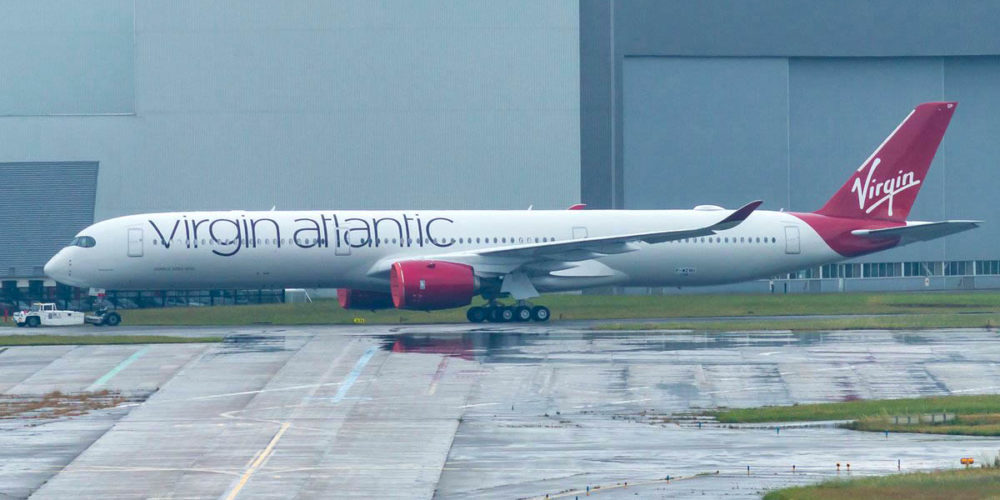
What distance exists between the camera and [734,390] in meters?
24.5

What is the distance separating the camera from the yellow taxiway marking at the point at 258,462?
51.3 ft

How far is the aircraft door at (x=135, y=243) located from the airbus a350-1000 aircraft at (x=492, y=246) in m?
0.05

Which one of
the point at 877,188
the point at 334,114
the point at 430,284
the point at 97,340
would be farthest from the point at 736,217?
the point at 334,114

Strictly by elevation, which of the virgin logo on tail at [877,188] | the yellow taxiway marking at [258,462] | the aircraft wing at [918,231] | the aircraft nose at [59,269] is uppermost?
the virgin logo on tail at [877,188]

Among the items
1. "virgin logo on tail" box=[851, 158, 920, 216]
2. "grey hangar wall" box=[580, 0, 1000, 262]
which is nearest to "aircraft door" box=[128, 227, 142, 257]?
"virgin logo on tail" box=[851, 158, 920, 216]

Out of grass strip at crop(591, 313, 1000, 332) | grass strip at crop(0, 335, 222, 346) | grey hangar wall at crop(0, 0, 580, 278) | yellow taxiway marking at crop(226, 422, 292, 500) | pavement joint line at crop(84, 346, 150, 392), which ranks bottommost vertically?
yellow taxiway marking at crop(226, 422, 292, 500)

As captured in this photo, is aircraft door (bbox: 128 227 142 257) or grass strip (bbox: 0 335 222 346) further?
aircraft door (bbox: 128 227 142 257)

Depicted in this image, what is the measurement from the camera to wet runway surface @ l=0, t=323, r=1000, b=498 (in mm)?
16297

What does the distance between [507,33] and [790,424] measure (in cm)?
4002

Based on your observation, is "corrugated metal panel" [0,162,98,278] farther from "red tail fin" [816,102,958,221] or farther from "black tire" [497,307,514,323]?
"red tail fin" [816,102,958,221]

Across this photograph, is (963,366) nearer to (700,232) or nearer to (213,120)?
(700,232)

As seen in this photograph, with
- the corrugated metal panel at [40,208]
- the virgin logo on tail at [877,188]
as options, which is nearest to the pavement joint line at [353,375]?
the virgin logo on tail at [877,188]

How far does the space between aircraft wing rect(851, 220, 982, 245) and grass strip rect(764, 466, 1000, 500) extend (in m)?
26.6

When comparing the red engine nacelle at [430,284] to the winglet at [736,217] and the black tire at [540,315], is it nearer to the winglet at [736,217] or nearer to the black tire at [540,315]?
the black tire at [540,315]
